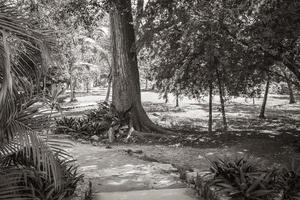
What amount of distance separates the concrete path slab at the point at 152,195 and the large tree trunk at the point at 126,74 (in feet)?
22.4

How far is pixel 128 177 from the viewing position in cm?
635

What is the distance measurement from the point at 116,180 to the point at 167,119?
11.5 m

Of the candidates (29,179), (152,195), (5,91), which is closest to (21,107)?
(5,91)

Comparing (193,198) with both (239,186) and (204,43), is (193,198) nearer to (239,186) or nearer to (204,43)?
(239,186)

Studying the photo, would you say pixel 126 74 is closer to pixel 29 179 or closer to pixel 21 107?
pixel 29 179

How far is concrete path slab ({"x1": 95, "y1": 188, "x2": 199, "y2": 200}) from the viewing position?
4.96 meters

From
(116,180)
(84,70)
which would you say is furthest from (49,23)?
(84,70)

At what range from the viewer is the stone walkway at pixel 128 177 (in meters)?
5.14

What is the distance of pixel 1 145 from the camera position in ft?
12.0

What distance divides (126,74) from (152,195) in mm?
7907

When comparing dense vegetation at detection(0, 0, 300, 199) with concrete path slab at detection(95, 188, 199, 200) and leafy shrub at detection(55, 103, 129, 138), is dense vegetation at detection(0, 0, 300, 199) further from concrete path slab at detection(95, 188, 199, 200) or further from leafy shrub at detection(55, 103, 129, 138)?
concrete path slab at detection(95, 188, 199, 200)

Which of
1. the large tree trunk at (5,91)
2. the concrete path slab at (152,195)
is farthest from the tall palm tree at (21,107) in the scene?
the concrete path slab at (152,195)

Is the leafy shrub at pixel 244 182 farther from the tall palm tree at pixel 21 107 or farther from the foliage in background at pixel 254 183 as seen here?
the tall palm tree at pixel 21 107

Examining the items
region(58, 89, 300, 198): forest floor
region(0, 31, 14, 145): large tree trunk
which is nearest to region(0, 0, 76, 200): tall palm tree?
region(0, 31, 14, 145): large tree trunk
